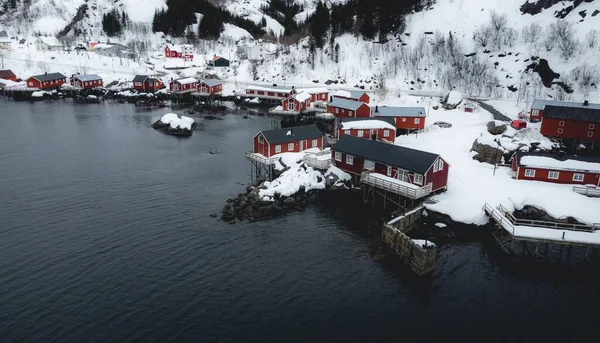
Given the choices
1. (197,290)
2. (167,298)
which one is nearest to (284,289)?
(197,290)

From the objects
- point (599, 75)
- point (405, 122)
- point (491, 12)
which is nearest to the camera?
point (405, 122)

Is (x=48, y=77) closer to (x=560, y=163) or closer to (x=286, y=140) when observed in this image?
(x=286, y=140)

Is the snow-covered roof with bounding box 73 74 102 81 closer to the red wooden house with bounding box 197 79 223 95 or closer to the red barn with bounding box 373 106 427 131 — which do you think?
the red wooden house with bounding box 197 79 223 95

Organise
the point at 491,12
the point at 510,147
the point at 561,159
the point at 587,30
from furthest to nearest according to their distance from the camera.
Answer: the point at 491,12, the point at 587,30, the point at 510,147, the point at 561,159

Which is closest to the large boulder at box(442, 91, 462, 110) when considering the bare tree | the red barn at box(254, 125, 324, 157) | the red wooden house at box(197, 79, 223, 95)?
the bare tree

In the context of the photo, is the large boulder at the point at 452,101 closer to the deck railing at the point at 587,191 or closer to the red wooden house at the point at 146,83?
the deck railing at the point at 587,191

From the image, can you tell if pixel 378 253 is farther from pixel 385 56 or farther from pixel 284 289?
pixel 385 56

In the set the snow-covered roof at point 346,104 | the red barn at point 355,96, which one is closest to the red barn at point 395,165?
the snow-covered roof at point 346,104
